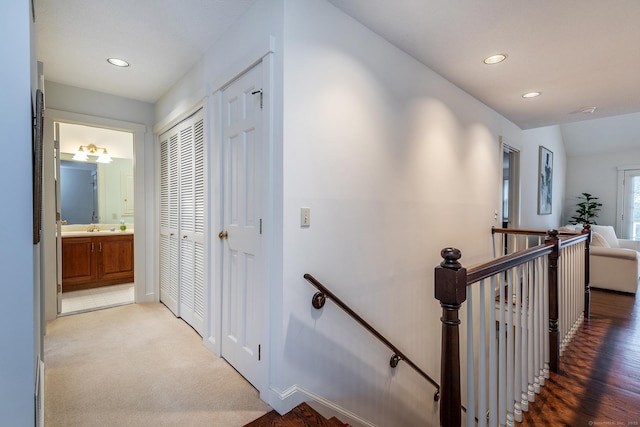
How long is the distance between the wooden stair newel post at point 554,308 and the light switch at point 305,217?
168 cm

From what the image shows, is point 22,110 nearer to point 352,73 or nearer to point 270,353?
point 270,353

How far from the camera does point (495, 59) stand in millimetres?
2688

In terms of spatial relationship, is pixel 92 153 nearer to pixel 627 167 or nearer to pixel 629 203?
pixel 627 167

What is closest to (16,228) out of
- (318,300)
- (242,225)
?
(242,225)

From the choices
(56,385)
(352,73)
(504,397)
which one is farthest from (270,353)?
(352,73)

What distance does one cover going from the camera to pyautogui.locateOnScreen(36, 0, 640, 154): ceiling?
202 cm

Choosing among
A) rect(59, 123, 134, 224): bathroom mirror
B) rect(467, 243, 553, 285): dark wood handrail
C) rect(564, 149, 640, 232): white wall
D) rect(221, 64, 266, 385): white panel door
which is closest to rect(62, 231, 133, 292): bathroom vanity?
rect(59, 123, 134, 224): bathroom mirror

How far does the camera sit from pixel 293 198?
1773 mm

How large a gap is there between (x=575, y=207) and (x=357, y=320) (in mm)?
8195

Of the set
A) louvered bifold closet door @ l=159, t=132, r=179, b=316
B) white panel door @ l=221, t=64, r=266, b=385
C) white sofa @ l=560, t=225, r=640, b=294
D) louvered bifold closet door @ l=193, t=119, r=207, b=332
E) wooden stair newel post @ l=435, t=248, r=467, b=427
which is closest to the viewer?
wooden stair newel post @ l=435, t=248, r=467, b=427

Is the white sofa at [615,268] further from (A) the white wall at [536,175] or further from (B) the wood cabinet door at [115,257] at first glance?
(B) the wood cabinet door at [115,257]

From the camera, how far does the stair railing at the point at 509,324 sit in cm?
120

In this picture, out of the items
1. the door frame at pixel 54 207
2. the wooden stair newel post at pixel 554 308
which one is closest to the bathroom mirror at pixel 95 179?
the door frame at pixel 54 207

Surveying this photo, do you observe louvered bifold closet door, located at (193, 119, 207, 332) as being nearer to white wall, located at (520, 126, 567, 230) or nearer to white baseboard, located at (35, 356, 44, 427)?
white baseboard, located at (35, 356, 44, 427)
